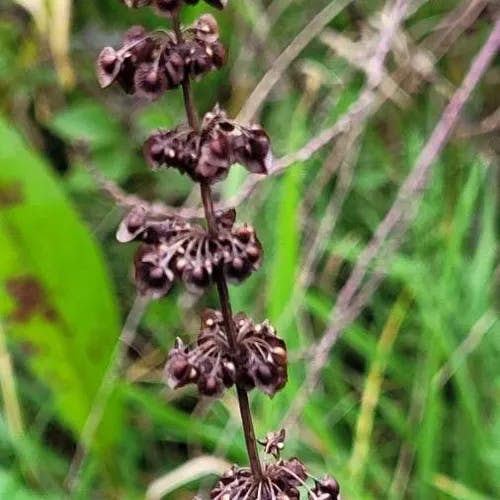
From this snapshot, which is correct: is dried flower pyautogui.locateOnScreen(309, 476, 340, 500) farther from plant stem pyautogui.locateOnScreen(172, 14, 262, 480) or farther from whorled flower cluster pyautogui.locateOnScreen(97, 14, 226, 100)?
whorled flower cluster pyautogui.locateOnScreen(97, 14, 226, 100)

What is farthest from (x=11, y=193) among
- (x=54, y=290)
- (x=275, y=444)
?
(x=275, y=444)

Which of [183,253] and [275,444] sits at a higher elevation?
[183,253]

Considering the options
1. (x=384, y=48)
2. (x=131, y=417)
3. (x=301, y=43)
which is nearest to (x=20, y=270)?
(x=131, y=417)

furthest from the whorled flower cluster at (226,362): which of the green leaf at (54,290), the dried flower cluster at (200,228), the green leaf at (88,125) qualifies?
the green leaf at (88,125)

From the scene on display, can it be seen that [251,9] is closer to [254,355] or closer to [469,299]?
[469,299]

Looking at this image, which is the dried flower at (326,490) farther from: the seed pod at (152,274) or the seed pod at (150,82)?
the seed pod at (150,82)

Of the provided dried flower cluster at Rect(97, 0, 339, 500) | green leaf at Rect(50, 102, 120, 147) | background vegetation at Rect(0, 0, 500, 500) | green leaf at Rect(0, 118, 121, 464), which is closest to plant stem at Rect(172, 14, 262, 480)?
dried flower cluster at Rect(97, 0, 339, 500)

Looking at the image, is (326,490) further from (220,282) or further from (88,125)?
(88,125)
